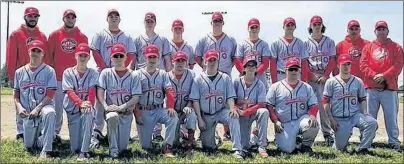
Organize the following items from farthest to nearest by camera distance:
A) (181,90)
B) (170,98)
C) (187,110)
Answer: (181,90) → (187,110) → (170,98)

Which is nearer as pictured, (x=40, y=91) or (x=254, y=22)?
(x=40, y=91)

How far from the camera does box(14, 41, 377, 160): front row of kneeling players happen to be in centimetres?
732

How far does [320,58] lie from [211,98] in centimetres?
237

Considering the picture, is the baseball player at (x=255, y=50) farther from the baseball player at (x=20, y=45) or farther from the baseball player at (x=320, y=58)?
the baseball player at (x=20, y=45)

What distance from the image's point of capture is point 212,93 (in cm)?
785

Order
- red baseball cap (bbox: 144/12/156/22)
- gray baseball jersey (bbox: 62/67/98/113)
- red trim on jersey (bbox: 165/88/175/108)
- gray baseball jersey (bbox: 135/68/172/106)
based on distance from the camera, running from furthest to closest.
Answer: red baseball cap (bbox: 144/12/156/22) < gray baseball jersey (bbox: 135/68/172/106) < red trim on jersey (bbox: 165/88/175/108) < gray baseball jersey (bbox: 62/67/98/113)

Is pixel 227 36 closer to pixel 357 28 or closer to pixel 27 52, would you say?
pixel 357 28

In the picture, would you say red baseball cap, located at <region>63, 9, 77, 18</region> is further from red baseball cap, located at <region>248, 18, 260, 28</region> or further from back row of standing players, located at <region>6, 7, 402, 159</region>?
red baseball cap, located at <region>248, 18, 260, 28</region>

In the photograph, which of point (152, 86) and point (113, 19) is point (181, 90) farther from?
point (113, 19)

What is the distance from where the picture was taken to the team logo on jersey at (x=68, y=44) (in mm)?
8219

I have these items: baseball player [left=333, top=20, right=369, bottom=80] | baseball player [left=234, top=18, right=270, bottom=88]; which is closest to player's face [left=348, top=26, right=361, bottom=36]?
baseball player [left=333, top=20, right=369, bottom=80]

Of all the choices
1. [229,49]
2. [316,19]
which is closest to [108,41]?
[229,49]

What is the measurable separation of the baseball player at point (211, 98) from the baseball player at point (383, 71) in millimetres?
2724

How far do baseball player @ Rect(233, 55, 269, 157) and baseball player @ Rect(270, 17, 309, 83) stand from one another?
936 mm
